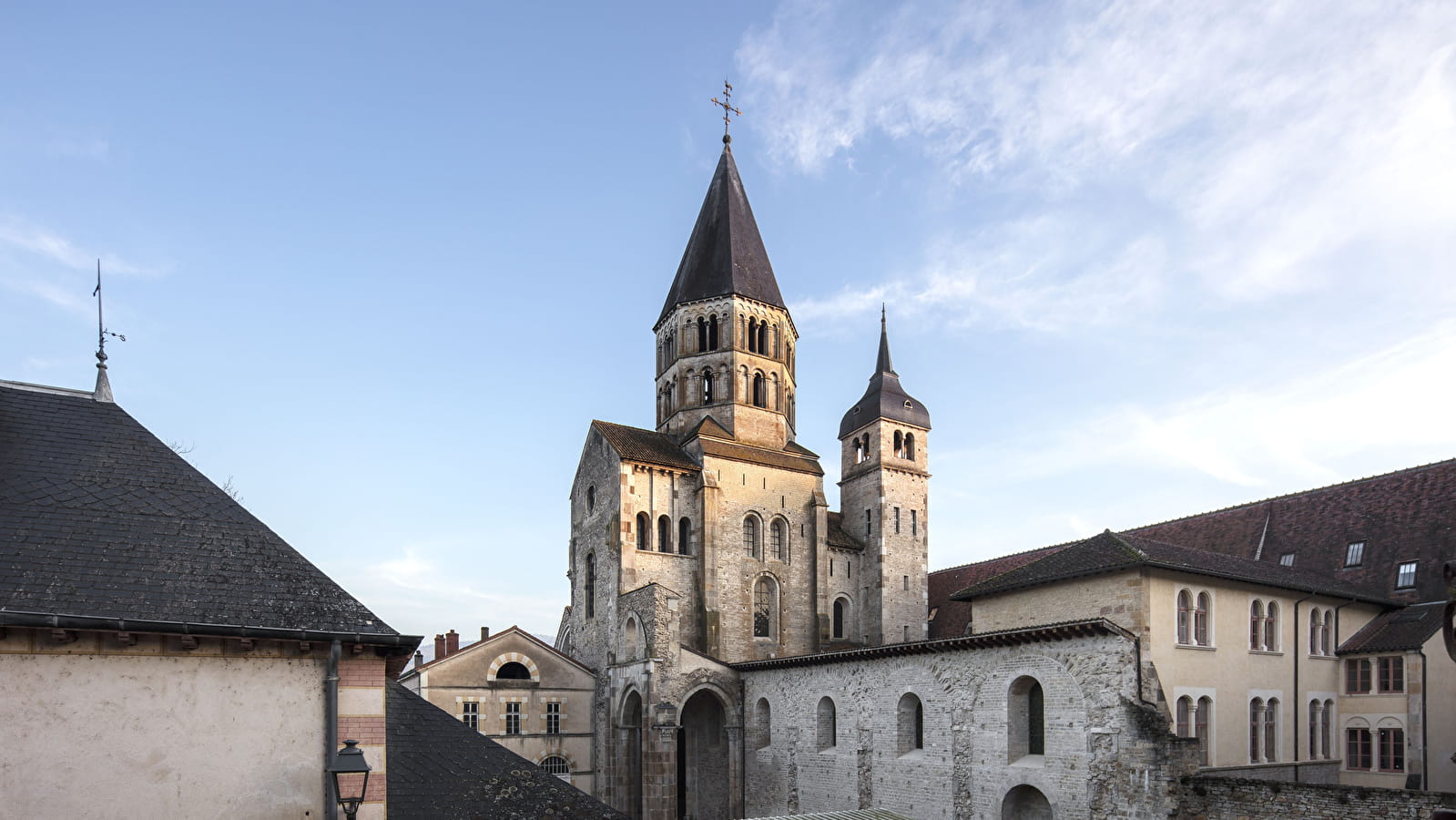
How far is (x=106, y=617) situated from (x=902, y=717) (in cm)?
2047

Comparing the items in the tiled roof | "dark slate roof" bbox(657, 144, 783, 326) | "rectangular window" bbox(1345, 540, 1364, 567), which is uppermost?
"dark slate roof" bbox(657, 144, 783, 326)

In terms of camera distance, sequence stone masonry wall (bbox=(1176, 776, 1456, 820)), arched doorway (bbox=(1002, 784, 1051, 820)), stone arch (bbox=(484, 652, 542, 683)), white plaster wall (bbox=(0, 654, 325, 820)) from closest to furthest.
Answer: white plaster wall (bbox=(0, 654, 325, 820)) → stone masonry wall (bbox=(1176, 776, 1456, 820)) → arched doorway (bbox=(1002, 784, 1051, 820)) → stone arch (bbox=(484, 652, 542, 683))

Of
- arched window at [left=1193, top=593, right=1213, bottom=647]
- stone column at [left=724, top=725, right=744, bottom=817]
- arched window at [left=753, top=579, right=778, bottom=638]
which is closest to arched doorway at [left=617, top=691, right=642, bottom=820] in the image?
stone column at [left=724, top=725, right=744, bottom=817]

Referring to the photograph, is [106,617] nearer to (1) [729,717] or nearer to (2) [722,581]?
(1) [729,717]

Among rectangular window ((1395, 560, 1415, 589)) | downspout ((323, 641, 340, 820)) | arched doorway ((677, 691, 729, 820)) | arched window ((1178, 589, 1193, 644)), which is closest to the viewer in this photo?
downspout ((323, 641, 340, 820))

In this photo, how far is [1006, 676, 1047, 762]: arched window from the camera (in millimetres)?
21656

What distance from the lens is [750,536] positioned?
3869cm

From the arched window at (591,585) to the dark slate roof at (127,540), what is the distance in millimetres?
27769

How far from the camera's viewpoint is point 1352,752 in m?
25.3

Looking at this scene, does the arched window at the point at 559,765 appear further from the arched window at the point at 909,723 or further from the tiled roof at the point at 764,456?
the arched window at the point at 909,723

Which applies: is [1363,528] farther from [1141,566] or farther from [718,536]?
[718,536]

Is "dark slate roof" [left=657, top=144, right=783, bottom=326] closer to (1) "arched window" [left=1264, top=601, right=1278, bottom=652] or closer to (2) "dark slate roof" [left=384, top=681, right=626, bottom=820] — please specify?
(1) "arched window" [left=1264, top=601, right=1278, bottom=652]

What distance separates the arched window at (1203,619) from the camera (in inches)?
864

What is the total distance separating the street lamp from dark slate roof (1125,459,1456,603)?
27896 millimetres
